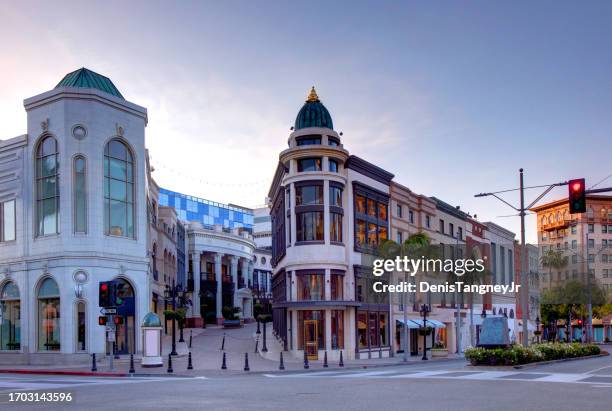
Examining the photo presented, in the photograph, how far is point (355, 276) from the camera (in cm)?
4912

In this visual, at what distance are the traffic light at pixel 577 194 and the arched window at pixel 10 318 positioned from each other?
109ft

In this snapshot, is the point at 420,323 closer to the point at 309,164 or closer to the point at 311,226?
the point at 311,226

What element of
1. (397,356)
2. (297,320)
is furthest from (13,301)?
(397,356)

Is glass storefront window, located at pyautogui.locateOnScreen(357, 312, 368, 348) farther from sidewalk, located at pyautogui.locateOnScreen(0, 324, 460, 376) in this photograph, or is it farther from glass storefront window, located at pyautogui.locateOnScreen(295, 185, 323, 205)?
glass storefront window, located at pyautogui.locateOnScreen(295, 185, 323, 205)

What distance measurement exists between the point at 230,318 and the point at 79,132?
4305 centimetres

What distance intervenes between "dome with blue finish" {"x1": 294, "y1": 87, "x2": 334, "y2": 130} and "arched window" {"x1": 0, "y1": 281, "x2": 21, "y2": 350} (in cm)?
2182

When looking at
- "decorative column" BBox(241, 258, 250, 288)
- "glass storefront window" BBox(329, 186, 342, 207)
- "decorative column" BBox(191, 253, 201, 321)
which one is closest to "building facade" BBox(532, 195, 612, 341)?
"decorative column" BBox(241, 258, 250, 288)

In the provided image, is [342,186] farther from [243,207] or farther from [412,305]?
[243,207]

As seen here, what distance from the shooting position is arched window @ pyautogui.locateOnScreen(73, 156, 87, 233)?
1599 inches

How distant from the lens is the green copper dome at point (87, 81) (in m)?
42.8

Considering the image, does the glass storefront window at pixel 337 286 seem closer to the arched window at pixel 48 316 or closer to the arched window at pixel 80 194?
the arched window at pixel 80 194

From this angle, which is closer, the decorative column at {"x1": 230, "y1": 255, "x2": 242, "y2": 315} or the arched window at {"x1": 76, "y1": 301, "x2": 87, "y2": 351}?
the arched window at {"x1": 76, "y1": 301, "x2": 87, "y2": 351}

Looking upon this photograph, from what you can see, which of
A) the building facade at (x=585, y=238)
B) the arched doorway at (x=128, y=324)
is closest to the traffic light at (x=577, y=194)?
the arched doorway at (x=128, y=324)

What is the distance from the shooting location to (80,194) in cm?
4081
